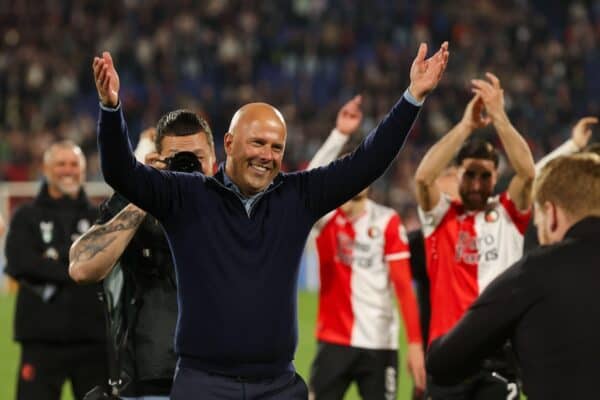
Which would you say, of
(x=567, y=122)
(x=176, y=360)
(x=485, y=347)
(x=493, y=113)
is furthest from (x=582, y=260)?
(x=567, y=122)

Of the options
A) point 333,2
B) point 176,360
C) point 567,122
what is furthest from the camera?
point 333,2

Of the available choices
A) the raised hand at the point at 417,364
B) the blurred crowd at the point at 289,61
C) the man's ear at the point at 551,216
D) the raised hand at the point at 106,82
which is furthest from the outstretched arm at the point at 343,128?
the blurred crowd at the point at 289,61

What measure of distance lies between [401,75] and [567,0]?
547cm

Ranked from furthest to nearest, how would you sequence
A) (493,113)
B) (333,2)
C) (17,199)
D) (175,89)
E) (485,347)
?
(333,2) < (175,89) < (17,199) < (493,113) < (485,347)

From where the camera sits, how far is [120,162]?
384 centimetres

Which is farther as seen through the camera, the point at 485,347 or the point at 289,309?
the point at 289,309

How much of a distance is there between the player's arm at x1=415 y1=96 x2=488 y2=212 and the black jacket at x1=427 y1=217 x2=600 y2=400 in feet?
8.61

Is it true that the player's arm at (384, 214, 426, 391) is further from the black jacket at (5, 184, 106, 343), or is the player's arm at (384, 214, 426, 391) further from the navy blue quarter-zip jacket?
the navy blue quarter-zip jacket

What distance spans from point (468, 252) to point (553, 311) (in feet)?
9.80

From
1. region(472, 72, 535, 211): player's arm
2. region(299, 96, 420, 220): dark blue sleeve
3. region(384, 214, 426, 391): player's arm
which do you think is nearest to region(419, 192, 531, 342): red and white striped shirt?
region(472, 72, 535, 211): player's arm

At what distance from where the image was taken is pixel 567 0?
26141 mm

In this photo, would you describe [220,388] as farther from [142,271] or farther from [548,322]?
[548,322]

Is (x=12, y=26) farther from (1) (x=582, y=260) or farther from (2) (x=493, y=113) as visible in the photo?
(1) (x=582, y=260)

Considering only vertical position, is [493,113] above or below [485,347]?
above
